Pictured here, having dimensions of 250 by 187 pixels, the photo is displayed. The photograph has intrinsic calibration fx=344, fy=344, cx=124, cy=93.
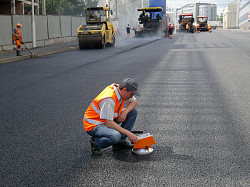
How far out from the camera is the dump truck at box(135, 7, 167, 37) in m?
42.0

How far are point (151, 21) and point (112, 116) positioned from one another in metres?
39.6

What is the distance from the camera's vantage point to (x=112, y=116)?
3.99m

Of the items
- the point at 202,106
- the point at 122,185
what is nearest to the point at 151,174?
the point at 122,185

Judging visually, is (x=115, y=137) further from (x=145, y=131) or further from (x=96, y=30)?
(x=96, y=30)

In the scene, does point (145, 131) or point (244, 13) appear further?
point (244, 13)

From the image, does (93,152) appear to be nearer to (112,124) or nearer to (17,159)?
(112,124)

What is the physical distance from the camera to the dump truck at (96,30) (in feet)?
78.8

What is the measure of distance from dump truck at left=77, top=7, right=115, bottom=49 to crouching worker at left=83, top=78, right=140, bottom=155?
20045 millimetres

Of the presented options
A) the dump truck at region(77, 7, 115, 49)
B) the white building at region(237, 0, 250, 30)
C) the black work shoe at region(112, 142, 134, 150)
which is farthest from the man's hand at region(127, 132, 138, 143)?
the white building at region(237, 0, 250, 30)

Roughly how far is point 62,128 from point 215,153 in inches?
97.5

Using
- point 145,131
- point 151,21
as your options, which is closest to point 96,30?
point 145,131

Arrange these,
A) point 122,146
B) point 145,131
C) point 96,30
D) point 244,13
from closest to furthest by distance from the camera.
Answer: point 122,146
point 145,131
point 96,30
point 244,13

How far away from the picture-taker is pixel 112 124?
403 cm

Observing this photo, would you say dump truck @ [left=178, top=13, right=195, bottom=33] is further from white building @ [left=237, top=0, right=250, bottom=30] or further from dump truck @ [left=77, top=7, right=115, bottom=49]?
white building @ [left=237, top=0, right=250, bottom=30]
